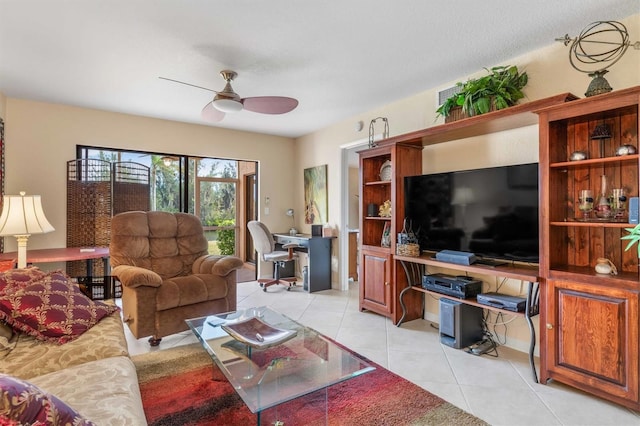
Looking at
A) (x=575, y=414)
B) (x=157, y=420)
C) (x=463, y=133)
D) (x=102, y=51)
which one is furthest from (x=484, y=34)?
(x=157, y=420)

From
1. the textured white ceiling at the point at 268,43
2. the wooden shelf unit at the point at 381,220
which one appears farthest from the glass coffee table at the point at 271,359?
the textured white ceiling at the point at 268,43

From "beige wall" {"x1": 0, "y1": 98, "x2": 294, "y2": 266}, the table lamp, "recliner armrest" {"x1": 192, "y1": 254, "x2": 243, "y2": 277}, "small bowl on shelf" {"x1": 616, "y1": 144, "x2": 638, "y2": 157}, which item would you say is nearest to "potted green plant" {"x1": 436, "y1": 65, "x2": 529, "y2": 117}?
"small bowl on shelf" {"x1": 616, "y1": 144, "x2": 638, "y2": 157}

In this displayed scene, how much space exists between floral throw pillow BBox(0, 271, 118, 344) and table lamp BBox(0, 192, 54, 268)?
106cm

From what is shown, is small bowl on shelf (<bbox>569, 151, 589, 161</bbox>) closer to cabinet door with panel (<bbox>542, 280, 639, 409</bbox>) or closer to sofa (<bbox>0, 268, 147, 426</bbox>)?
cabinet door with panel (<bbox>542, 280, 639, 409</bbox>)

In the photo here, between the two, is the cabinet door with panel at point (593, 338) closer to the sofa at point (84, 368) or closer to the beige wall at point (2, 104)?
the sofa at point (84, 368)

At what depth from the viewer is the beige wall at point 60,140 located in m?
3.72

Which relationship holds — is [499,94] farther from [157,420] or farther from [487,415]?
[157,420]

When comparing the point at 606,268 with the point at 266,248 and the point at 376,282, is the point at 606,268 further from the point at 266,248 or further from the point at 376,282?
the point at 266,248

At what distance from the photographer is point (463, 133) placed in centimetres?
292

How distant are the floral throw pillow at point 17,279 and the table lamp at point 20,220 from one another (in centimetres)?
93

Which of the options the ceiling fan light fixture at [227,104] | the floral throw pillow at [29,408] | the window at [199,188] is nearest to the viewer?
the floral throw pillow at [29,408]

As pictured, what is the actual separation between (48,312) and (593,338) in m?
3.09

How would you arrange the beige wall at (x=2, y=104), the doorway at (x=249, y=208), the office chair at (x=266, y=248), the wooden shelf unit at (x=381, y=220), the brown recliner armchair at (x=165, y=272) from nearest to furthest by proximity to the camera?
1. the brown recliner armchair at (x=165, y=272)
2. the wooden shelf unit at (x=381, y=220)
3. the beige wall at (x=2, y=104)
4. the office chair at (x=266, y=248)
5. the doorway at (x=249, y=208)

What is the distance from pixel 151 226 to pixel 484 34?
3289mm
